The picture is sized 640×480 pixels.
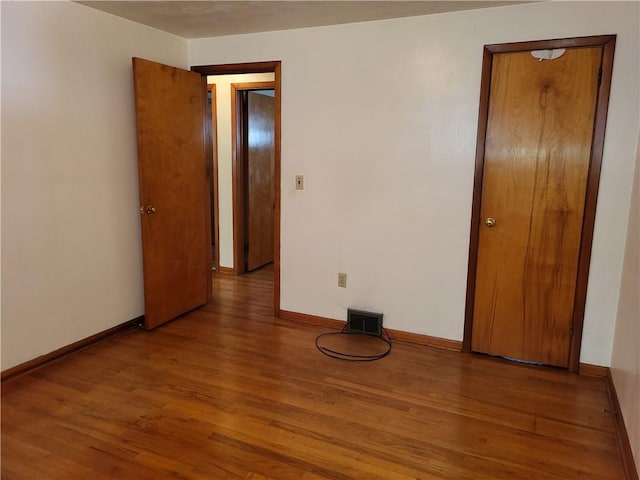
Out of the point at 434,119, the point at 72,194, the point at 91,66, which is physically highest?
the point at 91,66

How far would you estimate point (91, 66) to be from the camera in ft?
9.82

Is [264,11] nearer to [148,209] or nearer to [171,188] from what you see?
[171,188]

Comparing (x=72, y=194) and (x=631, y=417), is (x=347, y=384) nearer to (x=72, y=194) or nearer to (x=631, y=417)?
(x=631, y=417)

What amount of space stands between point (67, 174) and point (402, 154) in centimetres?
220

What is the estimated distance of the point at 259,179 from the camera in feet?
17.5

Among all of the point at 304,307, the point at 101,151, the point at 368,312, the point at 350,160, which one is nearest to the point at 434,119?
the point at 350,160

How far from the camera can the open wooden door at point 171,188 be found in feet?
10.8

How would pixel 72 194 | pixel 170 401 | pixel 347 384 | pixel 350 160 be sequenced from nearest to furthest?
pixel 170 401 → pixel 347 384 → pixel 72 194 → pixel 350 160

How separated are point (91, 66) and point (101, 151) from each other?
1.79 ft

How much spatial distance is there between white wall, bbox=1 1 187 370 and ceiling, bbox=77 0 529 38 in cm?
23

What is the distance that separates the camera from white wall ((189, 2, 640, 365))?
2.72 metres

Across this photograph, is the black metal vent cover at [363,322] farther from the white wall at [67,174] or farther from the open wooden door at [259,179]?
the open wooden door at [259,179]

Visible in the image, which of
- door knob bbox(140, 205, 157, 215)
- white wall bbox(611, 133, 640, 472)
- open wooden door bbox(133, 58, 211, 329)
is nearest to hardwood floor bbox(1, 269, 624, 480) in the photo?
white wall bbox(611, 133, 640, 472)

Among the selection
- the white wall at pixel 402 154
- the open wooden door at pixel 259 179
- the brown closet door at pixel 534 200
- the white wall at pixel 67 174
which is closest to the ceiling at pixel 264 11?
the white wall at pixel 402 154
